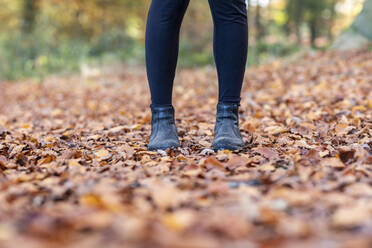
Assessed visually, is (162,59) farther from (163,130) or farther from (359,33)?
(359,33)

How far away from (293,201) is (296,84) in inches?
125

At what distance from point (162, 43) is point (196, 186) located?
82 cm

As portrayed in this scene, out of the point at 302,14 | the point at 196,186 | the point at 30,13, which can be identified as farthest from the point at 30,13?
the point at 196,186

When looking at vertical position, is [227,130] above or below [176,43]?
below

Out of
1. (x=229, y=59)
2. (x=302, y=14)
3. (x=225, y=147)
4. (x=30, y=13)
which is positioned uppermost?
(x=30, y=13)

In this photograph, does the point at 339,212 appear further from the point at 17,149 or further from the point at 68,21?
the point at 68,21

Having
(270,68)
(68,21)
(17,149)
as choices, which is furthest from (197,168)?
(68,21)

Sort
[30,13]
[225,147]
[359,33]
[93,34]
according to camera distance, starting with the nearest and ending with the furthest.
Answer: [225,147] < [359,33] < [30,13] < [93,34]

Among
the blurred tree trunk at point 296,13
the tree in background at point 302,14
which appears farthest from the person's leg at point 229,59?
the blurred tree trunk at point 296,13

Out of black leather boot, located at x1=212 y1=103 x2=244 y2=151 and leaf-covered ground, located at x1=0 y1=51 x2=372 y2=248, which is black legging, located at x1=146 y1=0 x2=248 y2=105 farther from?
leaf-covered ground, located at x1=0 y1=51 x2=372 y2=248

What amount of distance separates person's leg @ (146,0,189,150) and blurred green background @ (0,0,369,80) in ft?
22.0

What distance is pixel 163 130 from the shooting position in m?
1.70

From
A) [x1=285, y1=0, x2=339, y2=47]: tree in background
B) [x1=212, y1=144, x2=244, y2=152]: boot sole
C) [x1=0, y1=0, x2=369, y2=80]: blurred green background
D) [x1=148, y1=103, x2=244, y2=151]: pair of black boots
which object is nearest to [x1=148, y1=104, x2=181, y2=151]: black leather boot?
[x1=148, y1=103, x2=244, y2=151]: pair of black boots

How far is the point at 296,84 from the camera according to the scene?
388cm
